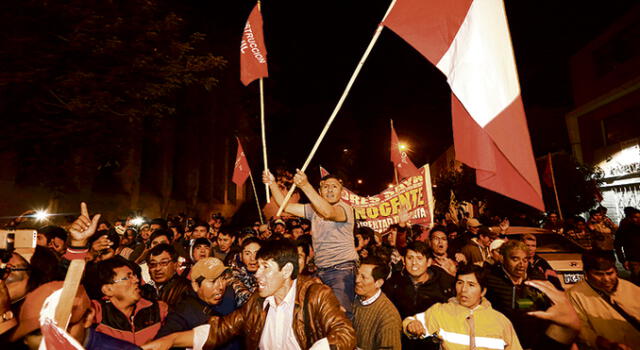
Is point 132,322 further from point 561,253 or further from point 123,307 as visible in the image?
point 561,253

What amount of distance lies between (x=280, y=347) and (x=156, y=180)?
60.6 ft

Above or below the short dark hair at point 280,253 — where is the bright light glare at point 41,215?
above

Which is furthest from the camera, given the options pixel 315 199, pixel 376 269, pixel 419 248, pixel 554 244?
pixel 554 244

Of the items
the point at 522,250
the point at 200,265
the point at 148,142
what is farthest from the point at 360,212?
the point at 148,142

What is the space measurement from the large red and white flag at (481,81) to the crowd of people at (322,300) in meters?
0.90

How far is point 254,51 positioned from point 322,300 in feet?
14.7

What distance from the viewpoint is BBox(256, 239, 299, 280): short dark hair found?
261 cm

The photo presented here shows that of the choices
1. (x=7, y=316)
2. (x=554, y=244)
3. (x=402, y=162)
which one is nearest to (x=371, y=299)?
(x=7, y=316)

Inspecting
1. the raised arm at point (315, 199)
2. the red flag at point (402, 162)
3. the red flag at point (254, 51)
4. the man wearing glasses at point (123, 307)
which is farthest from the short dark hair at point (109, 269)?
the red flag at point (402, 162)

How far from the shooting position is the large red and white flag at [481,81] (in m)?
2.83

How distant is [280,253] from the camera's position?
263cm

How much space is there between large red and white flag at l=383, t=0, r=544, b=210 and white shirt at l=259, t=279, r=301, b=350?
1.94 metres

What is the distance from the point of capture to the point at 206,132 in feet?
71.8

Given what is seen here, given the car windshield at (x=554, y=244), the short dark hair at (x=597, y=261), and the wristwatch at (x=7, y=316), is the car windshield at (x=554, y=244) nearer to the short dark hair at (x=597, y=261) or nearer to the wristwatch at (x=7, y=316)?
the short dark hair at (x=597, y=261)
